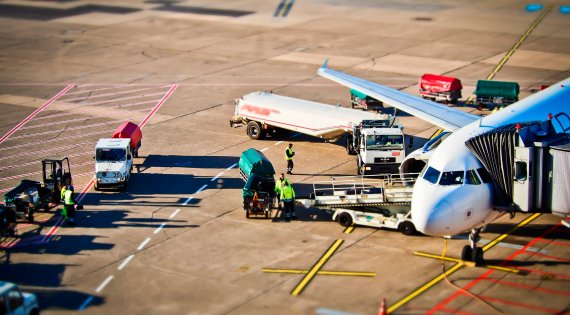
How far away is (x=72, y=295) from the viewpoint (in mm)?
33094

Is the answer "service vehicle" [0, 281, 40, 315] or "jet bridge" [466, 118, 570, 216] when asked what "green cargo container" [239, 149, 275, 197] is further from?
"service vehicle" [0, 281, 40, 315]

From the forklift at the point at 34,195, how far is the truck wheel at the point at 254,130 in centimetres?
1383

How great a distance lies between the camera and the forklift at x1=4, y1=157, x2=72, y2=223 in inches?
1628

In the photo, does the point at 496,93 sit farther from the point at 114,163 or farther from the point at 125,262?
the point at 125,262

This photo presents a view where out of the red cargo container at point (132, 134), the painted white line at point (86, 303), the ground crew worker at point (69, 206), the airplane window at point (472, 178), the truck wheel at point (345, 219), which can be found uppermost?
the red cargo container at point (132, 134)

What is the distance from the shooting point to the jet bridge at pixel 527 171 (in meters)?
33.8

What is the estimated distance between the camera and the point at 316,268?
35.1 m

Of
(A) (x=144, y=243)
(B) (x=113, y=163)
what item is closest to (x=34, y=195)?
(B) (x=113, y=163)

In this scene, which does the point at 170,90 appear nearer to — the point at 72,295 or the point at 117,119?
the point at 117,119

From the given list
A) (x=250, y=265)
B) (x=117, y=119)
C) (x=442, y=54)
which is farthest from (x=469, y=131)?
(x=442, y=54)

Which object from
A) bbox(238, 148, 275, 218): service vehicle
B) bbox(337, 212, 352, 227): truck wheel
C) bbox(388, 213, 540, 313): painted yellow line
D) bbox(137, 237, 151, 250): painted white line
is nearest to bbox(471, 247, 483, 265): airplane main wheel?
bbox(388, 213, 540, 313): painted yellow line

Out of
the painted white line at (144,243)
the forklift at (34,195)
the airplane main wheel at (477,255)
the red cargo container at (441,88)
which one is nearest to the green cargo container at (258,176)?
the painted white line at (144,243)

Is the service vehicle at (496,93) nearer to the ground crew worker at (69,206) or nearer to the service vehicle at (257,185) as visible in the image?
the service vehicle at (257,185)

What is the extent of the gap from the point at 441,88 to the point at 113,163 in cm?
2747
